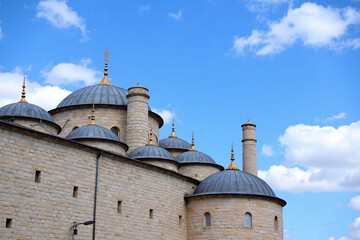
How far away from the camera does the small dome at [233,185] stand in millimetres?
25719

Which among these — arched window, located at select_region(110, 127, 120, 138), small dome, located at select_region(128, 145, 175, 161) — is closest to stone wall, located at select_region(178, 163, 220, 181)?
small dome, located at select_region(128, 145, 175, 161)

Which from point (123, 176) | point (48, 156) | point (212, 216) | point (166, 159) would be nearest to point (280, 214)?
point (212, 216)

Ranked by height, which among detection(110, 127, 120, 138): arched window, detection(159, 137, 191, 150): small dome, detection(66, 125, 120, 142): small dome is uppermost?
detection(159, 137, 191, 150): small dome

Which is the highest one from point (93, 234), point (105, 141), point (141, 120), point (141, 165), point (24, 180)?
point (141, 120)

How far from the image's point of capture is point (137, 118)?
96.7 feet

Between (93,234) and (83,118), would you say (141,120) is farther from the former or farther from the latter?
(93,234)

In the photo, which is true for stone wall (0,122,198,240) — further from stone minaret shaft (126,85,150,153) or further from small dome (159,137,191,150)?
small dome (159,137,191,150)

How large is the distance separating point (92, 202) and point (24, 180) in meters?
3.33

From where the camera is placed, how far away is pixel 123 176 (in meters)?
22.3

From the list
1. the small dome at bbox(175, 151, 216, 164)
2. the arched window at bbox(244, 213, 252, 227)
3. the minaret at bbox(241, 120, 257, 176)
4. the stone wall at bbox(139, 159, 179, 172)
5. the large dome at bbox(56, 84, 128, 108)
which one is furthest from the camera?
the minaret at bbox(241, 120, 257, 176)

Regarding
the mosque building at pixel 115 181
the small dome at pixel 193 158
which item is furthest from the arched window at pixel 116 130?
the small dome at pixel 193 158

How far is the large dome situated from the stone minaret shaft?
5.78ft

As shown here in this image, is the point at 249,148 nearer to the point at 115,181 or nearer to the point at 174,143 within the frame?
the point at 174,143

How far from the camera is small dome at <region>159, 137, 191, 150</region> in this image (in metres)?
34.6
